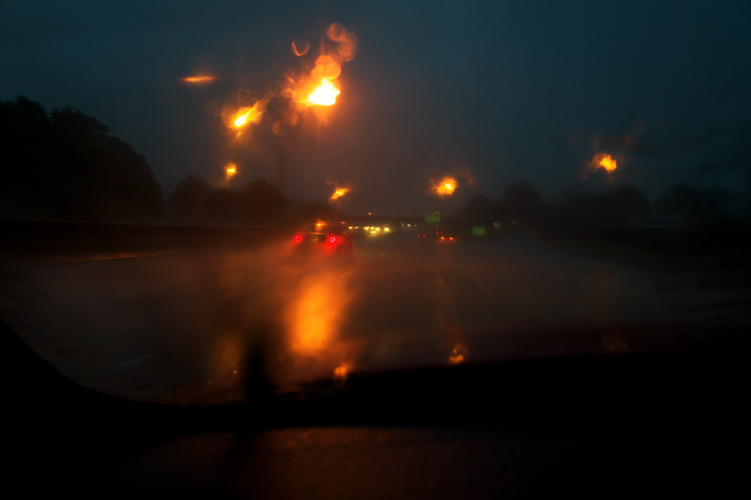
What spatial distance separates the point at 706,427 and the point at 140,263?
20932mm

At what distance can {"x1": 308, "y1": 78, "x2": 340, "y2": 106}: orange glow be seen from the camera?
18562 mm

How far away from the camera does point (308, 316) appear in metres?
10.9

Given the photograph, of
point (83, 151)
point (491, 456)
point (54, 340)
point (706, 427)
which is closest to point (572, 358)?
point (706, 427)

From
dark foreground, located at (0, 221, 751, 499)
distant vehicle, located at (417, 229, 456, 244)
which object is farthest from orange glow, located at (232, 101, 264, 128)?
distant vehicle, located at (417, 229, 456, 244)

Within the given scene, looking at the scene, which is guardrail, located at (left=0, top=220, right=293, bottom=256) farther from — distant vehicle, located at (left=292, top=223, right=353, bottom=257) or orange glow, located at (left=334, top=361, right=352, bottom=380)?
orange glow, located at (left=334, top=361, right=352, bottom=380)

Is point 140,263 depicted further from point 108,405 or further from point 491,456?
point 491,456

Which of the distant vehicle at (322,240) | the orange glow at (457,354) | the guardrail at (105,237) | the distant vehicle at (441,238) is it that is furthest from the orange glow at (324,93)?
the distant vehicle at (441,238)

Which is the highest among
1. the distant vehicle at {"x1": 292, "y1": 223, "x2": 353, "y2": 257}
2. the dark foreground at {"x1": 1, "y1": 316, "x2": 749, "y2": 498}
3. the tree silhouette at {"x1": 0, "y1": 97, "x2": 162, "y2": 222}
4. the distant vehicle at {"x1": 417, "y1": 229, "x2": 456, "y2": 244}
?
the tree silhouette at {"x1": 0, "y1": 97, "x2": 162, "y2": 222}

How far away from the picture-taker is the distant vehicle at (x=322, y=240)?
30.1 m

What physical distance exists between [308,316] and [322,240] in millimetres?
20059

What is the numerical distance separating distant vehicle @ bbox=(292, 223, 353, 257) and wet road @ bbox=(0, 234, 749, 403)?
7520mm

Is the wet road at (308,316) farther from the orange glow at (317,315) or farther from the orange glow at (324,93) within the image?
the orange glow at (324,93)

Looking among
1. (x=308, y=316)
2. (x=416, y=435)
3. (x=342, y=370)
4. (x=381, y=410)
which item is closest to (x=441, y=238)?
(x=308, y=316)

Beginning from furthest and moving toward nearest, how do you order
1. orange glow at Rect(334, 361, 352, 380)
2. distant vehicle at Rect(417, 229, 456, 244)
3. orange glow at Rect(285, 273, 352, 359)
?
distant vehicle at Rect(417, 229, 456, 244)
orange glow at Rect(285, 273, 352, 359)
orange glow at Rect(334, 361, 352, 380)
